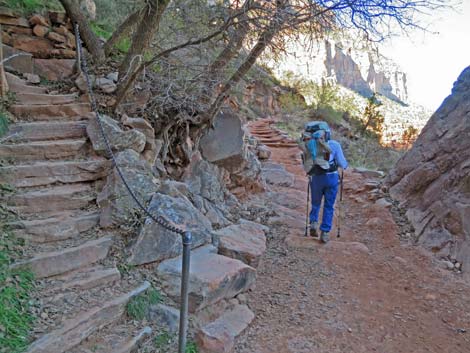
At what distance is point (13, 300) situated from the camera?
2.35 meters

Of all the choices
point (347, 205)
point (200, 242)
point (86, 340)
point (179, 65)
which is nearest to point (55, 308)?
point (86, 340)

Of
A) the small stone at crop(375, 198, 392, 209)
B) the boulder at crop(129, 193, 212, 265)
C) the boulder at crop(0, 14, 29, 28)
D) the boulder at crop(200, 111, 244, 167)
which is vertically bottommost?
the small stone at crop(375, 198, 392, 209)

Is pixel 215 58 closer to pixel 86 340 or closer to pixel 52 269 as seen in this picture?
pixel 52 269

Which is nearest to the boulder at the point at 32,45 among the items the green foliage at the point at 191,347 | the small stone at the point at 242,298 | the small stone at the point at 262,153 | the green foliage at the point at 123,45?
the green foliage at the point at 123,45

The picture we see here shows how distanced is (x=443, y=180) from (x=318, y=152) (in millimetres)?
2085

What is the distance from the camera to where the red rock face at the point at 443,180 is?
15.9ft

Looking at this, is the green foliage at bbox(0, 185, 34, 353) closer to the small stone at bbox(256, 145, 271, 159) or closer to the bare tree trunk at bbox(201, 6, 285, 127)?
the bare tree trunk at bbox(201, 6, 285, 127)

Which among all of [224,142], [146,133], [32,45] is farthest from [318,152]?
[32,45]

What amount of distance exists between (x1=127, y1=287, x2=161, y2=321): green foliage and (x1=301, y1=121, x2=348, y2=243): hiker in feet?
9.38

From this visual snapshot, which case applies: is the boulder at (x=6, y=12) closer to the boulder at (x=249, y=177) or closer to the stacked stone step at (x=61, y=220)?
the stacked stone step at (x=61, y=220)

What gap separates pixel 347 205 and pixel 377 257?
259 cm

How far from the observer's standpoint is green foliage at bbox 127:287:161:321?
2742 millimetres

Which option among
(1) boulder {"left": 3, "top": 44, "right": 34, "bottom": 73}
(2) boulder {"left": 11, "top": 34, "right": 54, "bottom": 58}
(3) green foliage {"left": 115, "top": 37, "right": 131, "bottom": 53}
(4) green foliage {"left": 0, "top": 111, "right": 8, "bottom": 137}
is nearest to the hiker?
(3) green foliage {"left": 115, "top": 37, "right": 131, "bottom": 53}

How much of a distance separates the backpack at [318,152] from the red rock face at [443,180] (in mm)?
1638
